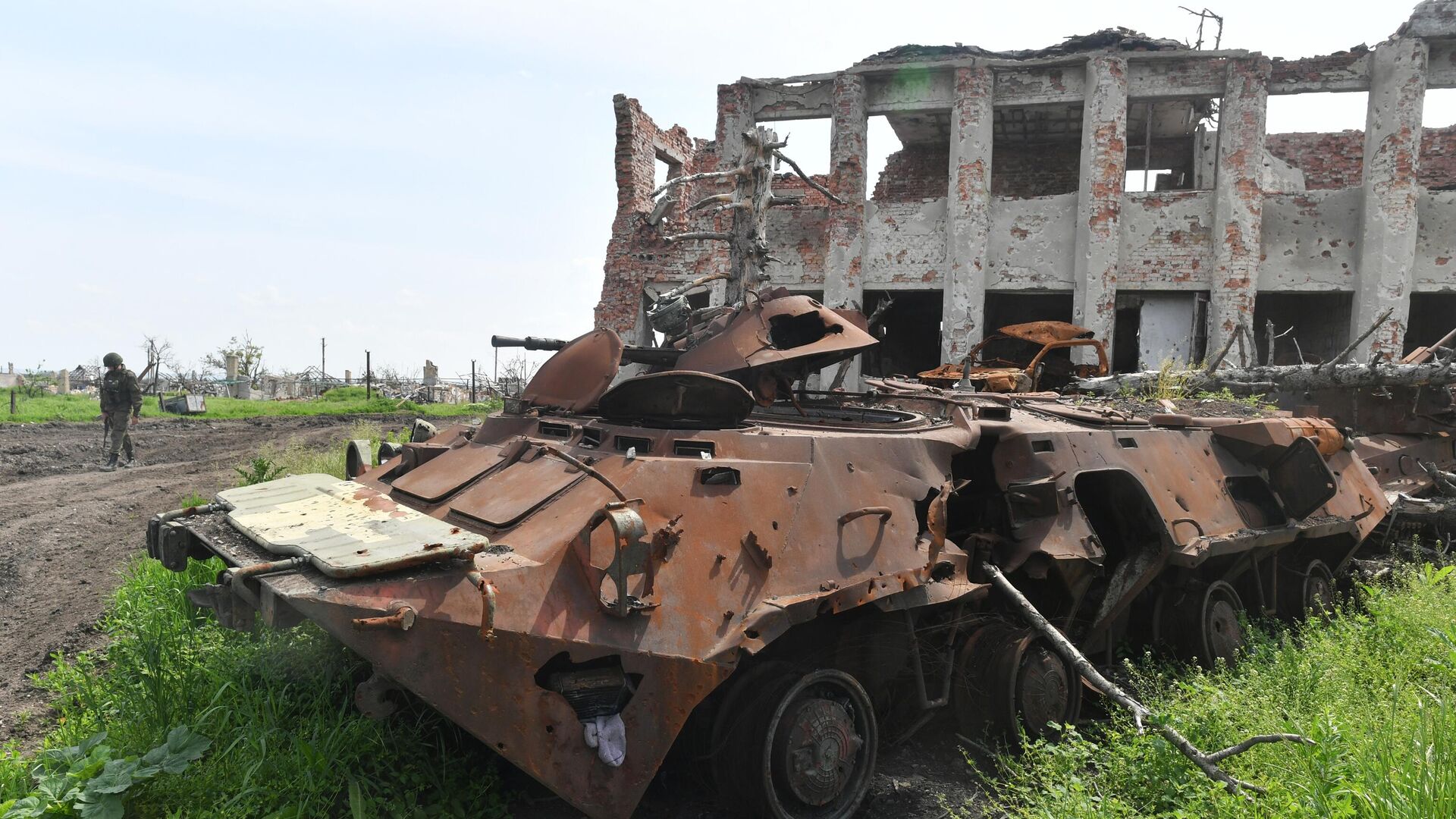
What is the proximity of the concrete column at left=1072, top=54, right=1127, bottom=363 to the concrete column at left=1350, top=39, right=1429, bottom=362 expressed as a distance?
3691 millimetres

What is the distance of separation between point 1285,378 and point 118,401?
15.8m

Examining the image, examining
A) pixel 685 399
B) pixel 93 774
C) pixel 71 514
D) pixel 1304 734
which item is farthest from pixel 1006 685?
pixel 71 514

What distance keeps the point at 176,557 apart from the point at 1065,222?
13924 mm

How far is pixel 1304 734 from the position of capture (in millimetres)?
3891

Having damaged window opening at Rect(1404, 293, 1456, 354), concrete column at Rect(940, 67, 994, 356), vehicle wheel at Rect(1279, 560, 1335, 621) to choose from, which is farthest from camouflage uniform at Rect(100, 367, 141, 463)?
damaged window opening at Rect(1404, 293, 1456, 354)

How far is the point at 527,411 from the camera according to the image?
571cm

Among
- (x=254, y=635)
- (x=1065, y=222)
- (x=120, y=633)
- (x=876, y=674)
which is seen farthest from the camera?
(x=1065, y=222)

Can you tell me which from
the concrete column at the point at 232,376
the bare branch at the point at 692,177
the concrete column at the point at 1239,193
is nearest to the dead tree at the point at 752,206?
the bare branch at the point at 692,177

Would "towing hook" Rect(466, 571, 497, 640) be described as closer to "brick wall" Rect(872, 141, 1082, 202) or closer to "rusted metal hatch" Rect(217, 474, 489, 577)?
"rusted metal hatch" Rect(217, 474, 489, 577)

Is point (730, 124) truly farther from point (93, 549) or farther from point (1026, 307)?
point (93, 549)

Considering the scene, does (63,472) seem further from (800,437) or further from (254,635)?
(800,437)

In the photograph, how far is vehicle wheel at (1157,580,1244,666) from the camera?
6.11 meters

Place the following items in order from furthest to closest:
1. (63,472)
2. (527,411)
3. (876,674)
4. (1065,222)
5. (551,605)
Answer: (1065,222) → (63,472) → (527,411) → (876,674) → (551,605)

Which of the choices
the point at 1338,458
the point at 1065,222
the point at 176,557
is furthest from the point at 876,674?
the point at 1065,222
